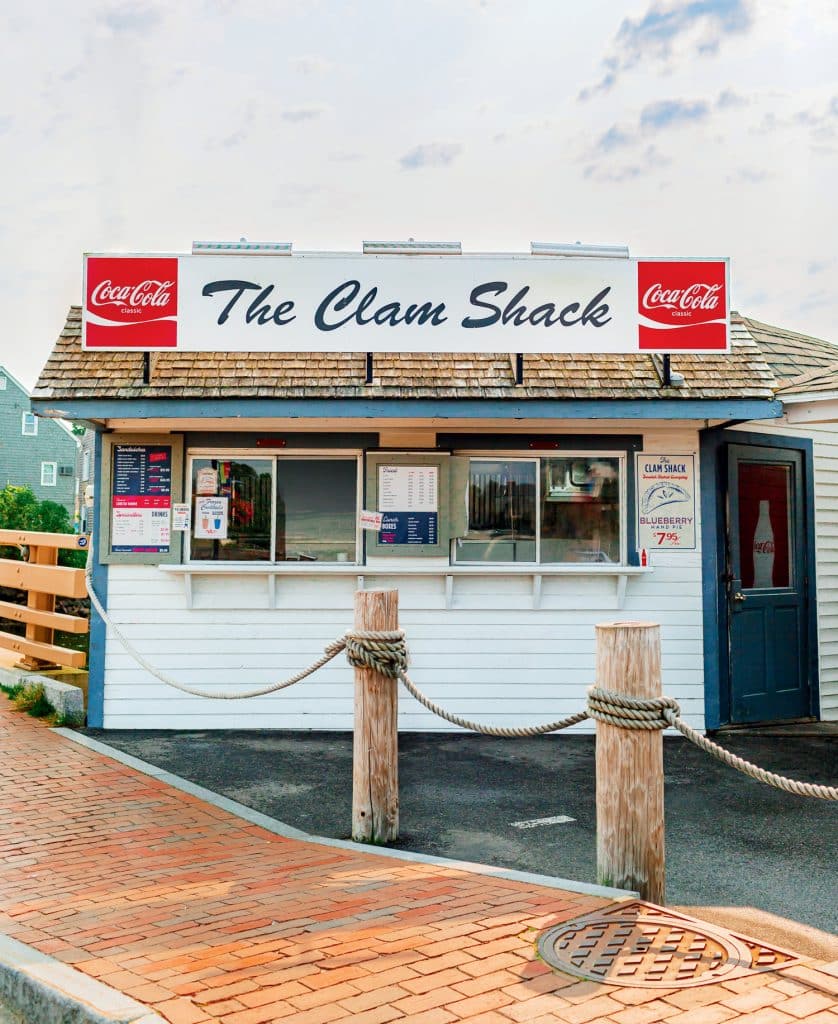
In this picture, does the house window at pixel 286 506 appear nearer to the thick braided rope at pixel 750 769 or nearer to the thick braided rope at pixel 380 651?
the thick braided rope at pixel 380 651

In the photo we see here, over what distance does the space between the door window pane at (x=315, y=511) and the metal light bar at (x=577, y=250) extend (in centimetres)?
259

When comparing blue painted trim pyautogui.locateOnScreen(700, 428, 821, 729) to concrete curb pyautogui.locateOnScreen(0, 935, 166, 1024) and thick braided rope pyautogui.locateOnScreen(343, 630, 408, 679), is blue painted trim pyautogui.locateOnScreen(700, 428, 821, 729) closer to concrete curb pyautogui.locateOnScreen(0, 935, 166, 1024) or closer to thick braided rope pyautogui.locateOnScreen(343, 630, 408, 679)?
thick braided rope pyautogui.locateOnScreen(343, 630, 408, 679)

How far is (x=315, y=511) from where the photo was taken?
8711mm

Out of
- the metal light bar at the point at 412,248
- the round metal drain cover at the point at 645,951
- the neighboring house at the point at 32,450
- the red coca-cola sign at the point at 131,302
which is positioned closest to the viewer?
the round metal drain cover at the point at 645,951

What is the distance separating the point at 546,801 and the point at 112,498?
4717 mm

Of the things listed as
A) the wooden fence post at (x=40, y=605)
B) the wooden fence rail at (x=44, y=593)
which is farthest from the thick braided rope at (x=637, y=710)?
the wooden fence post at (x=40, y=605)

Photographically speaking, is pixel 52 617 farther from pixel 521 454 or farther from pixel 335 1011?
pixel 335 1011

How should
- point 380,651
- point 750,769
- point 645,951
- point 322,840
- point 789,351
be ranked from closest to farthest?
point 645,951
point 750,769
point 380,651
point 322,840
point 789,351

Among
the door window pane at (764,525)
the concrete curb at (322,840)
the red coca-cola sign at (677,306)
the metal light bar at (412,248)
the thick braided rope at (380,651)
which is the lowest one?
the concrete curb at (322,840)

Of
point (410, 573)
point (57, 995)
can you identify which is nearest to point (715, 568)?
point (410, 573)

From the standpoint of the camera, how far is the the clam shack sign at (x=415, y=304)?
7.79m

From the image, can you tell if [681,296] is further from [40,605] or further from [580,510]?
[40,605]

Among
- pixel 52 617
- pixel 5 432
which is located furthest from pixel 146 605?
A: pixel 5 432

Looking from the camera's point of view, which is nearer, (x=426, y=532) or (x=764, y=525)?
(x=426, y=532)
